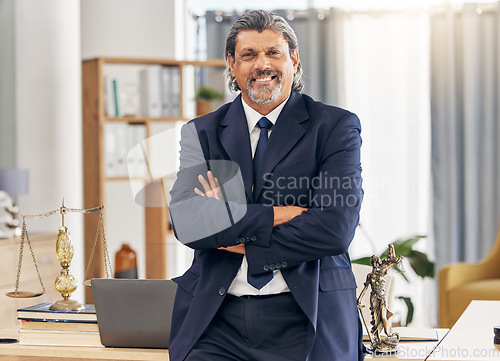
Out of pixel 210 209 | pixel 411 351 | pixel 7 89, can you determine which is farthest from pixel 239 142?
pixel 7 89

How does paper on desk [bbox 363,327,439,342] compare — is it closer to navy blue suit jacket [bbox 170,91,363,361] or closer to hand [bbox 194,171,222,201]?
navy blue suit jacket [bbox 170,91,363,361]

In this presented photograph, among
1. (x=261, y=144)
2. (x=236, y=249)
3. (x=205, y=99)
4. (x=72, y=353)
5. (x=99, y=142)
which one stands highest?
(x=205, y=99)

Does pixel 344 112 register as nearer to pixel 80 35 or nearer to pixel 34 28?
pixel 34 28

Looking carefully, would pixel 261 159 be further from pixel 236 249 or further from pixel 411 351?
pixel 411 351

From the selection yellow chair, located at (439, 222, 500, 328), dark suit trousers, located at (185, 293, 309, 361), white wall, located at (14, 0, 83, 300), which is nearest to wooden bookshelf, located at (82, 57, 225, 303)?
white wall, located at (14, 0, 83, 300)

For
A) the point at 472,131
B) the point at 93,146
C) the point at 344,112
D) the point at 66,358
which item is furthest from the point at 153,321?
the point at 472,131

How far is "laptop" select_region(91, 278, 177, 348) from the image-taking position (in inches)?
62.3

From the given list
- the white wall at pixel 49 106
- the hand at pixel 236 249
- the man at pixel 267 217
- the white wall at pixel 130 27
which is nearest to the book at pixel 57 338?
the man at pixel 267 217

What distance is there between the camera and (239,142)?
1.55 metres

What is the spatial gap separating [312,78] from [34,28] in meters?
2.11

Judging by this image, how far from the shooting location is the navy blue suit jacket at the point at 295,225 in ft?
4.71

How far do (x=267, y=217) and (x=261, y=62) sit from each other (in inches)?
14.0

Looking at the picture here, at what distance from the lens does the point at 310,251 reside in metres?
1.47

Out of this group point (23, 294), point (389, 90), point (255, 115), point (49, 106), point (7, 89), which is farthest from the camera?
point (389, 90)
